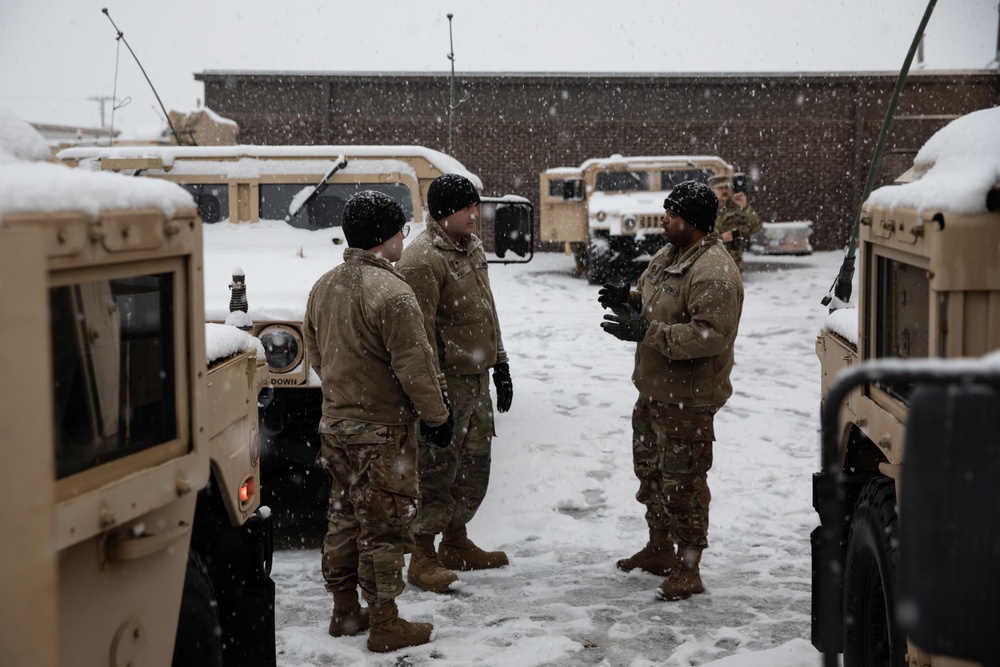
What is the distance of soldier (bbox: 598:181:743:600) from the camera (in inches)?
171

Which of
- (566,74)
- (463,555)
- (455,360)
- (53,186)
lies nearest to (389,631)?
(463,555)

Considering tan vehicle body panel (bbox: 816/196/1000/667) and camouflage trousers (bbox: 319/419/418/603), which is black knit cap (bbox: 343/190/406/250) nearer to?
camouflage trousers (bbox: 319/419/418/603)

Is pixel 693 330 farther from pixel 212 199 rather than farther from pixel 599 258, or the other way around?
pixel 599 258

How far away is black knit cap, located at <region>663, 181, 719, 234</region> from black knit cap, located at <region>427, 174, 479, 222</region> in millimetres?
847

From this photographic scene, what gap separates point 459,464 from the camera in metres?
4.78

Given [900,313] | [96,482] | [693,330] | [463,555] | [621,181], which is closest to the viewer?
[96,482]

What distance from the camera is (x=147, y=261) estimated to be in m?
2.26

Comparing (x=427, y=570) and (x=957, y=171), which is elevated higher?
(x=957, y=171)

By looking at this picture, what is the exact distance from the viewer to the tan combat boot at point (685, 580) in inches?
175

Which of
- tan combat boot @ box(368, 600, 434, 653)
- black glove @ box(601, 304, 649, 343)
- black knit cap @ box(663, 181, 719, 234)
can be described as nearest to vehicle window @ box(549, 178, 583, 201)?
black knit cap @ box(663, 181, 719, 234)

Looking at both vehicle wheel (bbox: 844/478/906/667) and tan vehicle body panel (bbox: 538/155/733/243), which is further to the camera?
tan vehicle body panel (bbox: 538/155/733/243)

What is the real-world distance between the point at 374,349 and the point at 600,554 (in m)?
1.75

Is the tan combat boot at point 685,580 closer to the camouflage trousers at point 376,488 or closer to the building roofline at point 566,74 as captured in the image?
the camouflage trousers at point 376,488

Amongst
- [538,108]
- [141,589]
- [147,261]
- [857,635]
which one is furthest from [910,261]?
[538,108]
